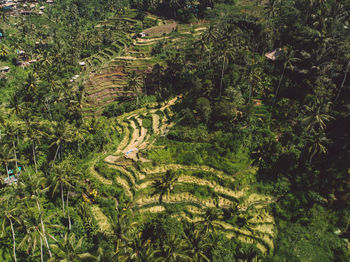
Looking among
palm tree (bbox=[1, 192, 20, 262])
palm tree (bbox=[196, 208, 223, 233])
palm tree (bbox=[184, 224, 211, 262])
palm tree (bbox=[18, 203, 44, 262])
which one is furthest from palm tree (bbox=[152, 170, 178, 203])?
palm tree (bbox=[1, 192, 20, 262])

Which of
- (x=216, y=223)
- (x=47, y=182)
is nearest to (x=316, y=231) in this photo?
(x=216, y=223)

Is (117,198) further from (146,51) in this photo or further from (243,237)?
(146,51)

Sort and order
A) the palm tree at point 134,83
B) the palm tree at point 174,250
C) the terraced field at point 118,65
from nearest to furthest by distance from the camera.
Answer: the palm tree at point 174,250, the palm tree at point 134,83, the terraced field at point 118,65

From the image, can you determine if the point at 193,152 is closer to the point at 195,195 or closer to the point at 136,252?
the point at 195,195

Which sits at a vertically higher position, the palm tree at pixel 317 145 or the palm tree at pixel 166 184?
the palm tree at pixel 317 145

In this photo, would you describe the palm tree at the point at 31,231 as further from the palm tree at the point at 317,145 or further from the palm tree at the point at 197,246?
the palm tree at the point at 317,145

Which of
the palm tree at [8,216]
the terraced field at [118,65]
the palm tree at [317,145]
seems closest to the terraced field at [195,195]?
the palm tree at [317,145]

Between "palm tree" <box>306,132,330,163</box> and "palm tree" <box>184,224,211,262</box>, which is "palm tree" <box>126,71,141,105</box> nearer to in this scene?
"palm tree" <box>184,224,211,262</box>
